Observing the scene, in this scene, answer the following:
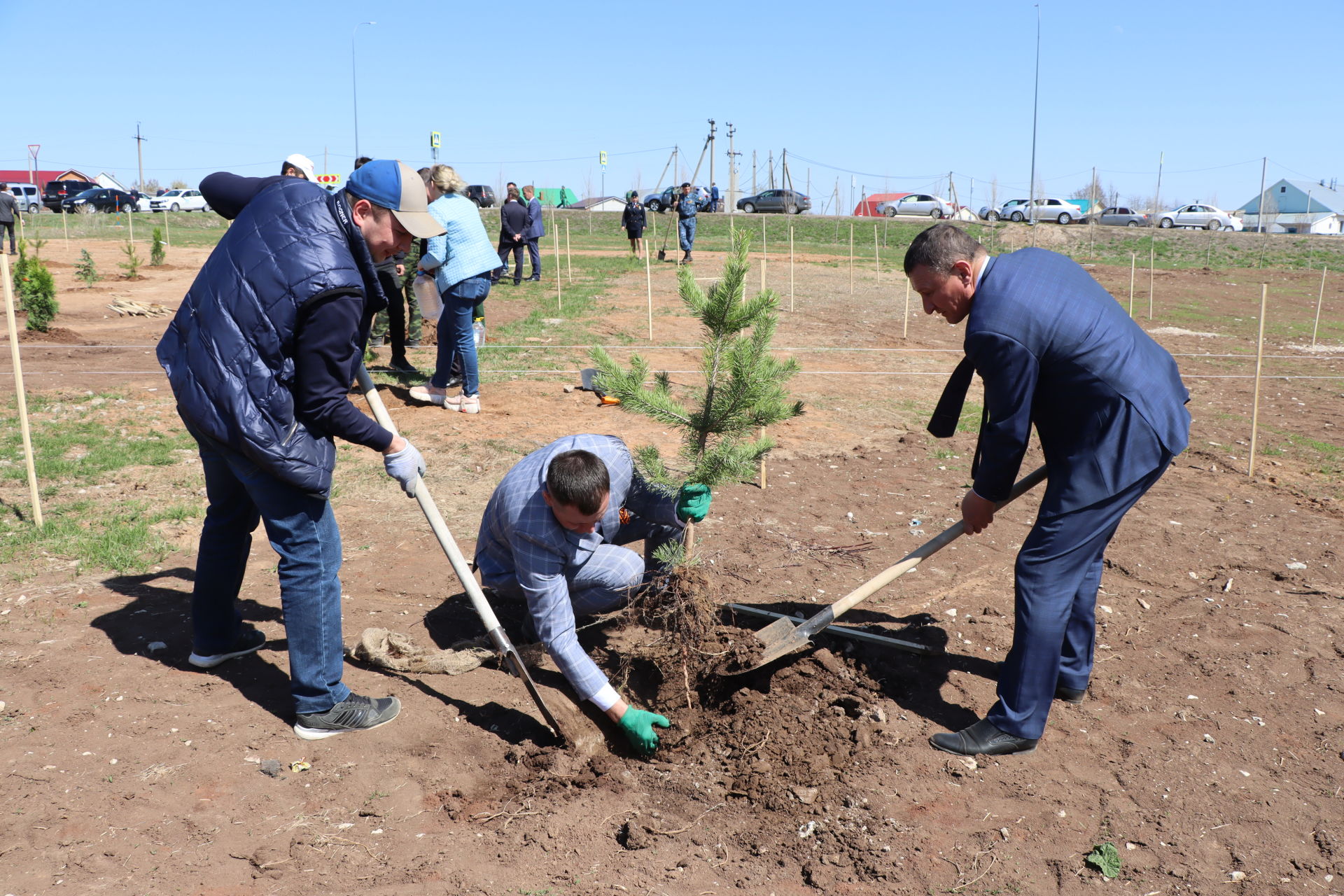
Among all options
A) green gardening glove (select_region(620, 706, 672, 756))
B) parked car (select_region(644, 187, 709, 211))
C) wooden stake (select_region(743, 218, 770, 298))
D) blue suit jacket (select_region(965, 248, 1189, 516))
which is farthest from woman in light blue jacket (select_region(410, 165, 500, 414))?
parked car (select_region(644, 187, 709, 211))

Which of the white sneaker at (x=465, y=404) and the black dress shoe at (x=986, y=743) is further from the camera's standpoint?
the white sneaker at (x=465, y=404)

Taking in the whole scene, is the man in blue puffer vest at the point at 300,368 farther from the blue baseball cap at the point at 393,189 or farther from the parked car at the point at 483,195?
the parked car at the point at 483,195

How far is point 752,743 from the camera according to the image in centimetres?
334

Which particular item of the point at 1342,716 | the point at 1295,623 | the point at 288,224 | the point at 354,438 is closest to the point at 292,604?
the point at 354,438

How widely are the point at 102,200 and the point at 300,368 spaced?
4004cm

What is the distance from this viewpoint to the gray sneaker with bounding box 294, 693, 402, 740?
3.21m

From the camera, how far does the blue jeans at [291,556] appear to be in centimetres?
300

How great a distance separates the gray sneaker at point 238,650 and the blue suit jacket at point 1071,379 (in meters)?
2.98

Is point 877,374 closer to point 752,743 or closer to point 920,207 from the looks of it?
point 752,743

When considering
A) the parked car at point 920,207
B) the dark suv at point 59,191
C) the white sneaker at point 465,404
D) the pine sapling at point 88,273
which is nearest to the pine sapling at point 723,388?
the white sneaker at point 465,404

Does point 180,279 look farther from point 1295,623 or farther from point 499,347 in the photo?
point 1295,623

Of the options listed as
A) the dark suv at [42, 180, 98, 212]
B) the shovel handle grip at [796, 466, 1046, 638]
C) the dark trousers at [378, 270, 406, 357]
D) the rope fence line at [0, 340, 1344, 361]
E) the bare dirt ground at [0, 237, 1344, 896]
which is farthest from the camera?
the dark suv at [42, 180, 98, 212]

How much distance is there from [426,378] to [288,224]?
18.9 ft

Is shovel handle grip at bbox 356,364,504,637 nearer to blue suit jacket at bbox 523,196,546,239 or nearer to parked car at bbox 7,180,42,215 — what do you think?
blue suit jacket at bbox 523,196,546,239
